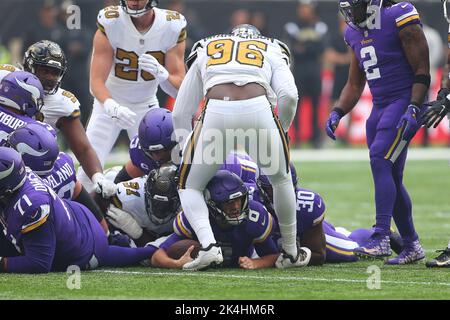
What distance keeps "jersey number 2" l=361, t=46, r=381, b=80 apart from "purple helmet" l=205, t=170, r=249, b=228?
1.27 m

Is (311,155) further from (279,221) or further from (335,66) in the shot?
(279,221)

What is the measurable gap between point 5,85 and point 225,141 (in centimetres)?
152

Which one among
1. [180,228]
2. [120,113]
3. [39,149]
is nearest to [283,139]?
[180,228]

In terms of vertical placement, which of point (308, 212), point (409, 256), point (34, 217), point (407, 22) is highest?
point (407, 22)

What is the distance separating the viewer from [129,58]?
346 inches

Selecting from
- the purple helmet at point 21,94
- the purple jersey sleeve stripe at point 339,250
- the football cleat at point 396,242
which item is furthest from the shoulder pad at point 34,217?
the football cleat at point 396,242

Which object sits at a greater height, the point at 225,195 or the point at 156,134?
the point at 156,134

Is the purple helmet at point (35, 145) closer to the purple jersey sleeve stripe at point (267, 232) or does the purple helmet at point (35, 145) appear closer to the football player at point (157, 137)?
the football player at point (157, 137)

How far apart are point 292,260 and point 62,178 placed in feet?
5.26

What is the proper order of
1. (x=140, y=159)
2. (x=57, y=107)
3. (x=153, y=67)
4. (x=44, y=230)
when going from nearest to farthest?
(x=44, y=230) → (x=57, y=107) → (x=140, y=159) → (x=153, y=67)

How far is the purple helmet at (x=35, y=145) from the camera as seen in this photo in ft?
22.1

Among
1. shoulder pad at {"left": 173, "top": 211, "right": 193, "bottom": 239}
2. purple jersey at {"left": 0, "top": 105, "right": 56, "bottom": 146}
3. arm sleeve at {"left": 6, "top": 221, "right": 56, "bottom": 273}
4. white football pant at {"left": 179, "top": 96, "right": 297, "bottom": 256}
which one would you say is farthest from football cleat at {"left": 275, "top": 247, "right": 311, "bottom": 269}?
purple jersey at {"left": 0, "top": 105, "right": 56, "bottom": 146}

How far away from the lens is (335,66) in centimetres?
1883

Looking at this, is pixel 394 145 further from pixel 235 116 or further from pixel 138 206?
pixel 138 206
